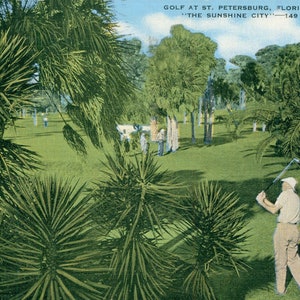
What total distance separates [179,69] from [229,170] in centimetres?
471

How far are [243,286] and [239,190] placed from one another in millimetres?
8468

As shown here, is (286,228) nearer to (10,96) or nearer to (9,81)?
(10,96)

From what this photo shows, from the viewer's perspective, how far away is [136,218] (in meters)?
4.68

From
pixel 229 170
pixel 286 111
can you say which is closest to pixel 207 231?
pixel 286 111

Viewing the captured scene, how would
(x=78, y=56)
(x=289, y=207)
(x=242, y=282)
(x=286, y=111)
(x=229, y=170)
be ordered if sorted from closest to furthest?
(x=78, y=56)
(x=289, y=207)
(x=242, y=282)
(x=286, y=111)
(x=229, y=170)

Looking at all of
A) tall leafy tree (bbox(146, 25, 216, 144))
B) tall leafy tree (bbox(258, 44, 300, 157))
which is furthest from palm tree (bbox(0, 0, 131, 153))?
tall leafy tree (bbox(146, 25, 216, 144))

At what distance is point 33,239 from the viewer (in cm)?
408

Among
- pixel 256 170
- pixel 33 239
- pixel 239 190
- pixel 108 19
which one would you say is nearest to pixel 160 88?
pixel 256 170

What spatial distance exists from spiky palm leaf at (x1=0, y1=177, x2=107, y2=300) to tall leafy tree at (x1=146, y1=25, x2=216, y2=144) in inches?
660

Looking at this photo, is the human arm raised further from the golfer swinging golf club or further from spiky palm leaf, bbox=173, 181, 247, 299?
spiky palm leaf, bbox=173, 181, 247, 299

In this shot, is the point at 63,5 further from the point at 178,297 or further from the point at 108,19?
the point at 178,297

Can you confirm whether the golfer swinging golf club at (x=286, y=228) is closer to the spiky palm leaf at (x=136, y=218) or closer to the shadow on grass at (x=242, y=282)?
the shadow on grass at (x=242, y=282)

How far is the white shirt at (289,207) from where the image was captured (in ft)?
23.6

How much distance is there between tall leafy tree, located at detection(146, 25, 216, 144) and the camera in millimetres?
21500
